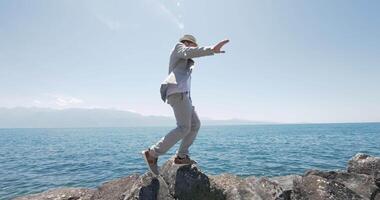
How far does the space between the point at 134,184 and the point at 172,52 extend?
327 cm

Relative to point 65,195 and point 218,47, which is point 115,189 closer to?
point 65,195

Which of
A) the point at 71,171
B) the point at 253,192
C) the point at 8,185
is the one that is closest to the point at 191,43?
the point at 253,192

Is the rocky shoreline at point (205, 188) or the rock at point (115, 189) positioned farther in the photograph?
the rock at point (115, 189)

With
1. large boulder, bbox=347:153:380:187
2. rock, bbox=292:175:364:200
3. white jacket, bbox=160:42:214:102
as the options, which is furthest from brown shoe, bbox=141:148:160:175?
large boulder, bbox=347:153:380:187

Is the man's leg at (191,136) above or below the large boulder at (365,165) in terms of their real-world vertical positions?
above

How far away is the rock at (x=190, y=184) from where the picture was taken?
6.50m

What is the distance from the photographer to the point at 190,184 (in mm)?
6555

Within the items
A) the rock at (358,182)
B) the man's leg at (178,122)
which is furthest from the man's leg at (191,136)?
the rock at (358,182)

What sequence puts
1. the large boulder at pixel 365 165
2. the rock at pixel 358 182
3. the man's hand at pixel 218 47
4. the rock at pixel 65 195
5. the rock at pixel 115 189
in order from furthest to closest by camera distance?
the large boulder at pixel 365 165, the rock at pixel 358 182, the rock at pixel 65 195, the rock at pixel 115 189, the man's hand at pixel 218 47

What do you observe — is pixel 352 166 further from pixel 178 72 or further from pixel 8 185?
pixel 8 185

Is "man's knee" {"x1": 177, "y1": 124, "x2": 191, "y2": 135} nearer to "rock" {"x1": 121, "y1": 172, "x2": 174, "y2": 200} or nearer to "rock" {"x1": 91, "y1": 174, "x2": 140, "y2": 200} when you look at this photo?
"rock" {"x1": 121, "y1": 172, "x2": 174, "y2": 200}

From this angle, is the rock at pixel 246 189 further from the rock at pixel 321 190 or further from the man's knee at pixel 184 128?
the man's knee at pixel 184 128

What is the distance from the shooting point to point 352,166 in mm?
10938

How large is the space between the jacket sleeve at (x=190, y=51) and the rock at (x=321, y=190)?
4133 millimetres
